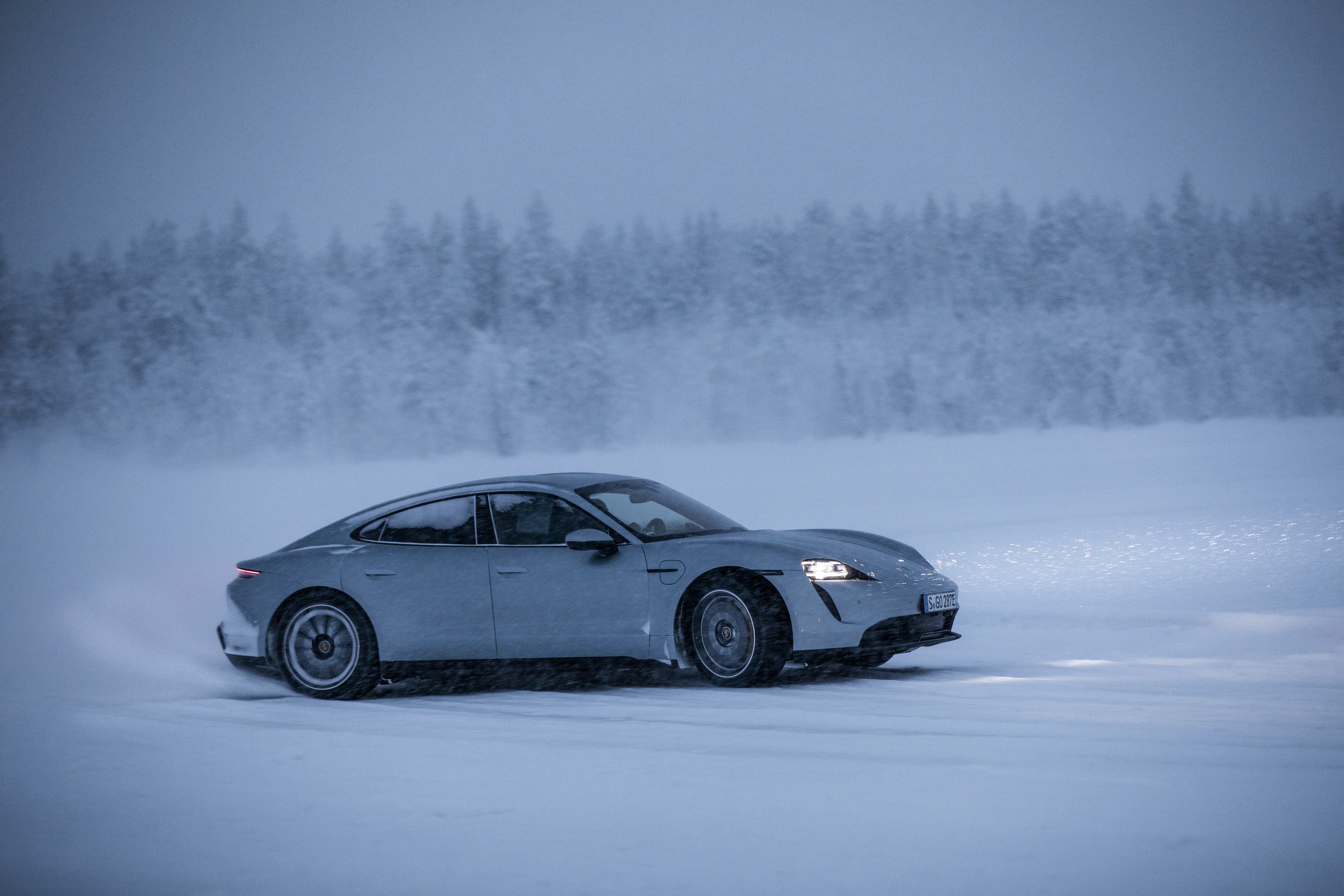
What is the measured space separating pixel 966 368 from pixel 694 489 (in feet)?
31.5

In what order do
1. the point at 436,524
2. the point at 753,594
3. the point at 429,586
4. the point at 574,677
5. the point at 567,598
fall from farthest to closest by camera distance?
the point at 574,677
the point at 436,524
the point at 429,586
the point at 567,598
the point at 753,594

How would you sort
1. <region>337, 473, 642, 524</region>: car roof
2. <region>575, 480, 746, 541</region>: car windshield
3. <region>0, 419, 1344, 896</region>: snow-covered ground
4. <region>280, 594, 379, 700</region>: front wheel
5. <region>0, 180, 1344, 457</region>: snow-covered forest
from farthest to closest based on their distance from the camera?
<region>0, 180, 1344, 457</region>: snow-covered forest, <region>337, 473, 642, 524</region>: car roof, <region>575, 480, 746, 541</region>: car windshield, <region>280, 594, 379, 700</region>: front wheel, <region>0, 419, 1344, 896</region>: snow-covered ground

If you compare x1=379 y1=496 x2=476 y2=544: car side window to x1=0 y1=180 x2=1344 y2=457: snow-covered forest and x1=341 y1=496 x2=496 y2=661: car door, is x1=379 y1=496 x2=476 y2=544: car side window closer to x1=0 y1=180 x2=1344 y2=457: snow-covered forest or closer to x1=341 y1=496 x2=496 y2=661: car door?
x1=341 y1=496 x2=496 y2=661: car door

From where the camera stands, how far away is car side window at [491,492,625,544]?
22.8 feet

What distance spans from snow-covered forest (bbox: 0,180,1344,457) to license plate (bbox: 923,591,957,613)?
2048 centimetres

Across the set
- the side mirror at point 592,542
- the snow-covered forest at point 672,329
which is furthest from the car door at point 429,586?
the snow-covered forest at point 672,329

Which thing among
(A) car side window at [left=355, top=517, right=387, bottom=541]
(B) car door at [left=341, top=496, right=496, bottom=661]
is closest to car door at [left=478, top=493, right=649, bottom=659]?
(B) car door at [left=341, top=496, right=496, bottom=661]

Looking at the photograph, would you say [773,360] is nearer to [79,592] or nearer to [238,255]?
[238,255]

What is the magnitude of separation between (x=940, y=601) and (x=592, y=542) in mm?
1987

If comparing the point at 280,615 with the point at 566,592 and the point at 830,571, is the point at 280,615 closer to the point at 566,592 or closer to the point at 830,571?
the point at 566,592

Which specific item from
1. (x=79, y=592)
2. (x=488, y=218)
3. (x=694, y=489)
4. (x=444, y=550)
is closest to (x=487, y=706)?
(x=444, y=550)

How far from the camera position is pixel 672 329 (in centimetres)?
3077

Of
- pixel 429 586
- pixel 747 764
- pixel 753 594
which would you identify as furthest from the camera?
pixel 429 586

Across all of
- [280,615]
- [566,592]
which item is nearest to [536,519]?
[566,592]
